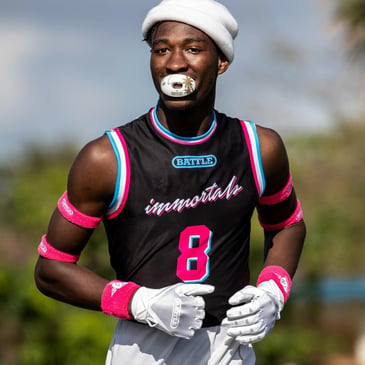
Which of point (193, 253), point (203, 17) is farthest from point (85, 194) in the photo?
point (203, 17)

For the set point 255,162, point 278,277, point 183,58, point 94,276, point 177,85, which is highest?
point 183,58

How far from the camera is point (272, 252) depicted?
3990 mm

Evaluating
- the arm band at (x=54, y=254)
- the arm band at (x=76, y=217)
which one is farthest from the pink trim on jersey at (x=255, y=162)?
the arm band at (x=54, y=254)

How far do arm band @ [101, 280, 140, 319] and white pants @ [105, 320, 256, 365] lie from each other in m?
0.26

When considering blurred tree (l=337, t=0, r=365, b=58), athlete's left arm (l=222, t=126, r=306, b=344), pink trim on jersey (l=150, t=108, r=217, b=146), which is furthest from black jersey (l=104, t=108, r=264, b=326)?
blurred tree (l=337, t=0, r=365, b=58)

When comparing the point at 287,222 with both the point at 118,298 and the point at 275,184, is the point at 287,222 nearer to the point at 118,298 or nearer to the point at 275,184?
the point at 275,184

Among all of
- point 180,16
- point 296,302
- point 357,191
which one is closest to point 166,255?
point 180,16

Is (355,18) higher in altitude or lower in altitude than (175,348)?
higher

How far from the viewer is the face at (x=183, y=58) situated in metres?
3.54

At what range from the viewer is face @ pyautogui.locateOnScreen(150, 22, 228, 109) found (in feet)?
11.6

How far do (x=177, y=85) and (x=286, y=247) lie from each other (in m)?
0.99

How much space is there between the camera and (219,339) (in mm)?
3664

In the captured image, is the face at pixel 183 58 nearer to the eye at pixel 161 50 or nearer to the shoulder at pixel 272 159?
the eye at pixel 161 50

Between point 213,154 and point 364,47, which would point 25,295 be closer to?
point 364,47
